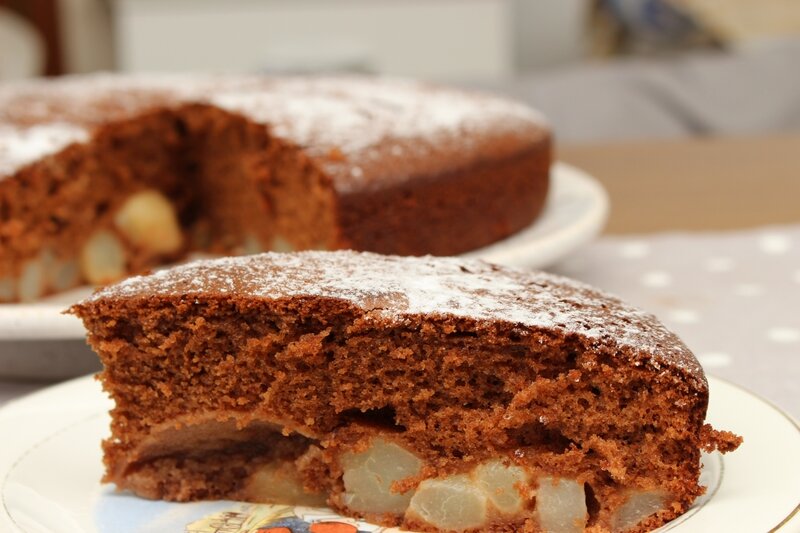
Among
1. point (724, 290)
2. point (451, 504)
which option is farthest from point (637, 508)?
point (724, 290)

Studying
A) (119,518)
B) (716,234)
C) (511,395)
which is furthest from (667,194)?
(119,518)

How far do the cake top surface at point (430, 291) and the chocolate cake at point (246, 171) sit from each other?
0.86 metres

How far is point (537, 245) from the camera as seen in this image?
2.50m

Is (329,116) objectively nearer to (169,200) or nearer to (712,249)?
(169,200)

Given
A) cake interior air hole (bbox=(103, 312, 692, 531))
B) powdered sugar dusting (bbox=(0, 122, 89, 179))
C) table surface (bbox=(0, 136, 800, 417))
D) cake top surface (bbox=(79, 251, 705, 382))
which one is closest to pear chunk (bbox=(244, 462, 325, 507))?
cake interior air hole (bbox=(103, 312, 692, 531))

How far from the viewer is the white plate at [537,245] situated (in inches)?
79.8

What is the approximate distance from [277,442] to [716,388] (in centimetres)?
68

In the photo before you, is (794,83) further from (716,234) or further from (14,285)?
(14,285)

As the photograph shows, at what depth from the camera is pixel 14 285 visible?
2738 millimetres

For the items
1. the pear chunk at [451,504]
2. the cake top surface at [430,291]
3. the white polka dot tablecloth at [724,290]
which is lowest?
the white polka dot tablecloth at [724,290]

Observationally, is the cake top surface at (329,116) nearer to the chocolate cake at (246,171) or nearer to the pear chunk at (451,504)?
the chocolate cake at (246,171)

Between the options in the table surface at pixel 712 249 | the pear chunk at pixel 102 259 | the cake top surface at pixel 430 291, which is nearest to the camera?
the cake top surface at pixel 430 291

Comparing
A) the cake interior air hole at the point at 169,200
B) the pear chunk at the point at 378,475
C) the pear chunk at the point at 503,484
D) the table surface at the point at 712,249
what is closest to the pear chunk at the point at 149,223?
the cake interior air hole at the point at 169,200

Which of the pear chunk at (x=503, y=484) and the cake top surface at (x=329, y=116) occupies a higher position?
the cake top surface at (x=329, y=116)
